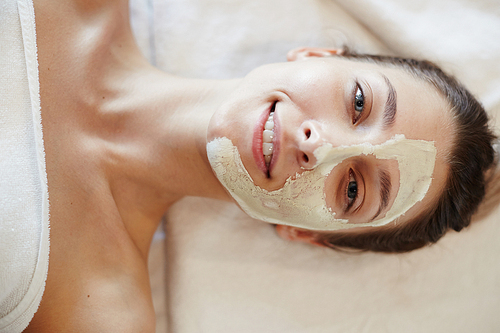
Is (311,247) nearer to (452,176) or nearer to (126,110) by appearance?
(452,176)

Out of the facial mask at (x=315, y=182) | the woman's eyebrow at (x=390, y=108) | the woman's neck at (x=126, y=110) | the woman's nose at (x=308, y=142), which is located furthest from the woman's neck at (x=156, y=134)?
the woman's eyebrow at (x=390, y=108)

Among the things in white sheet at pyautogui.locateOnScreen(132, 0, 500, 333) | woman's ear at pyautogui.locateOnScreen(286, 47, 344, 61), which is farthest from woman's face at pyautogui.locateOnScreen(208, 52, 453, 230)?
white sheet at pyautogui.locateOnScreen(132, 0, 500, 333)

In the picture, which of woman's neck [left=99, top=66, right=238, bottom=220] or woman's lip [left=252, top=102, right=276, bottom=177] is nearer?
woman's lip [left=252, top=102, right=276, bottom=177]

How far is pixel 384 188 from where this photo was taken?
91 centimetres

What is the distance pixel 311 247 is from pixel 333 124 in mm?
635

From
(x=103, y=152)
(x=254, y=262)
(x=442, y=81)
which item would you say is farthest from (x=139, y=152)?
(x=442, y=81)

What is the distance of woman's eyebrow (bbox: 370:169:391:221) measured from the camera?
889 millimetres

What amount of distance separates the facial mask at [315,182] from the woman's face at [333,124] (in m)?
0.01

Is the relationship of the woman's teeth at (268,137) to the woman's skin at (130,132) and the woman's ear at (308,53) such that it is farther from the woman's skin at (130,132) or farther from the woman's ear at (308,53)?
the woman's ear at (308,53)

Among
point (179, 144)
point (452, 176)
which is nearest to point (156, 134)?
point (179, 144)

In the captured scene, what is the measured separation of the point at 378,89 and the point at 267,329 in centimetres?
90

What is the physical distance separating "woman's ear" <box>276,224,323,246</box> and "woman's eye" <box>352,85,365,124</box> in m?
0.44

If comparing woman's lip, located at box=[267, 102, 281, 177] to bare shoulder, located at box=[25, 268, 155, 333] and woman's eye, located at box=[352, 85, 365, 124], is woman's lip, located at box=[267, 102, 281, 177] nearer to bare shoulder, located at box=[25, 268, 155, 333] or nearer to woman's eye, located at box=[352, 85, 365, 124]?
woman's eye, located at box=[352, 85, 365, 124]

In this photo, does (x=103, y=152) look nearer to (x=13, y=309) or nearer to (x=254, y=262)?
(x=13, y=309)
